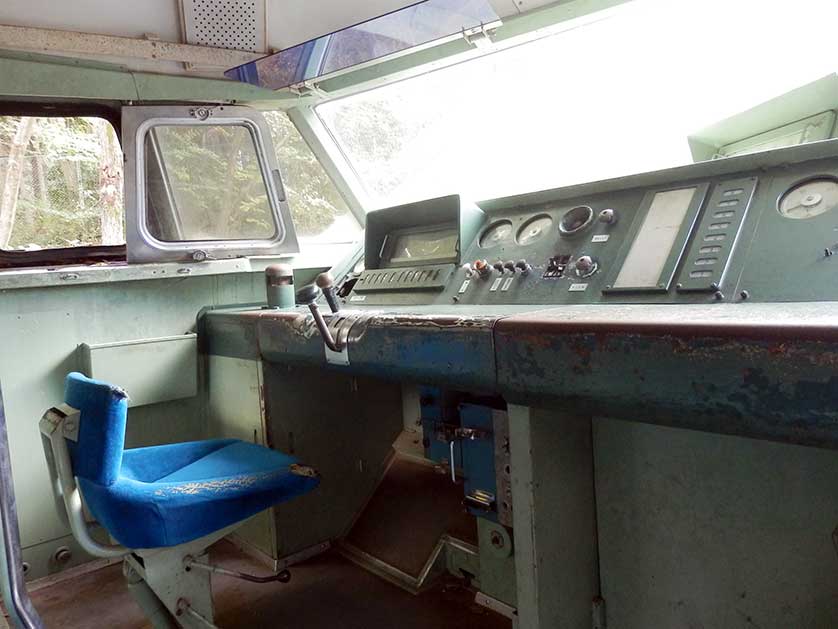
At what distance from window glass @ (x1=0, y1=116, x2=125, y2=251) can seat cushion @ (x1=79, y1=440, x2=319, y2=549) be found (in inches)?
41.1

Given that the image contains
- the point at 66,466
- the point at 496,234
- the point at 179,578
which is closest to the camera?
the point at 66,466

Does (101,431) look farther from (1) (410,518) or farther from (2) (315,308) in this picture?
(1) (410,518)

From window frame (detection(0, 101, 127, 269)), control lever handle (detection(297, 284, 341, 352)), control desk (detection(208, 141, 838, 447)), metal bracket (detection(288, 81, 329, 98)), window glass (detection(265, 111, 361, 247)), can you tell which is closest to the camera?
control desk (detection(208, 141, 838, 447))

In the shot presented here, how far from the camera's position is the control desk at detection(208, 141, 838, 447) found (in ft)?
→ 2.75

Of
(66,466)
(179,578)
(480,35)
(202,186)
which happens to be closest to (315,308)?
(66,466)

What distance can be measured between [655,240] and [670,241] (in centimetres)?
4

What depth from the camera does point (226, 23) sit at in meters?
2.24

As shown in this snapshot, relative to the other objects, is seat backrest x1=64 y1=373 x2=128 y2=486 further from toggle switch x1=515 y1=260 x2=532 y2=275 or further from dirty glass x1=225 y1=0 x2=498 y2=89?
dirty glass x1=225 y1=0 x2=498 y2=89

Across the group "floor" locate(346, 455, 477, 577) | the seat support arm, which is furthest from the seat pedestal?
"floor" locate(346, 455, 477, 577)

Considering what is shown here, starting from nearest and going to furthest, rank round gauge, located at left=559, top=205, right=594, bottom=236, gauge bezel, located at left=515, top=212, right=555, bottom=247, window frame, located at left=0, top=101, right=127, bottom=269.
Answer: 1. round gauge, located at left=559, top=205, right=594, bottom=236
2. gauge bezel, located at left=515, top=212, right=555, bottom=247
3. window frame, located at left=0, top=101, right=127, bottom=269

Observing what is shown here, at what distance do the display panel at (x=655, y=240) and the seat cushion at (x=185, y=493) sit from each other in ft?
3.15

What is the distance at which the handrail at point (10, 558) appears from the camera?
1.28 meters

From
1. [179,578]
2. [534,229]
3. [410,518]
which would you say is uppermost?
[534,229]

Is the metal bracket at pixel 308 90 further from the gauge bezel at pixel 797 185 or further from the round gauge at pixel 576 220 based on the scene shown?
the gauge bezel at pixel 797 185
